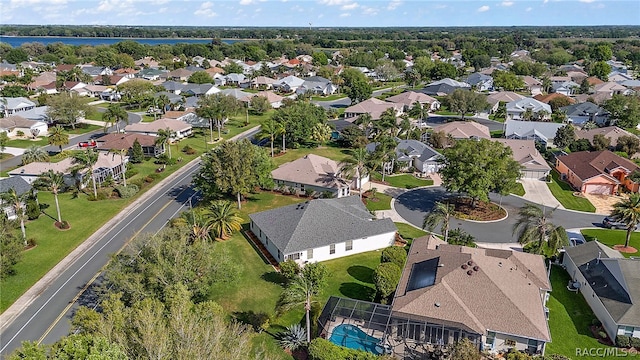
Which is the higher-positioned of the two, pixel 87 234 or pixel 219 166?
pixel 219 166

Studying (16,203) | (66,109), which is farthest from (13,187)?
(66,109)

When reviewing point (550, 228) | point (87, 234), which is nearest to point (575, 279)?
point (550, 228)

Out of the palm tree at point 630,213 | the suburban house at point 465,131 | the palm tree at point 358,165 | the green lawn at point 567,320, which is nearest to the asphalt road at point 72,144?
the palm tree at point 358,165

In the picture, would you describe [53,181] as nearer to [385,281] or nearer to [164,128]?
[164,128]

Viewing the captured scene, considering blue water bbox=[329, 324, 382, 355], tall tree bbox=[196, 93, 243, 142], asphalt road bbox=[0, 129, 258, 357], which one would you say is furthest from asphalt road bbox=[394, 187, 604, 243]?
tall tree bbox=[196, 93, 243, 142]

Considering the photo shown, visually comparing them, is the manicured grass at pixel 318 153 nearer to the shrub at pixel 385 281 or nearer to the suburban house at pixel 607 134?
the shrub at pixel 385 281

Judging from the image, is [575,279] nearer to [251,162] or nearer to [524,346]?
[524,346]
